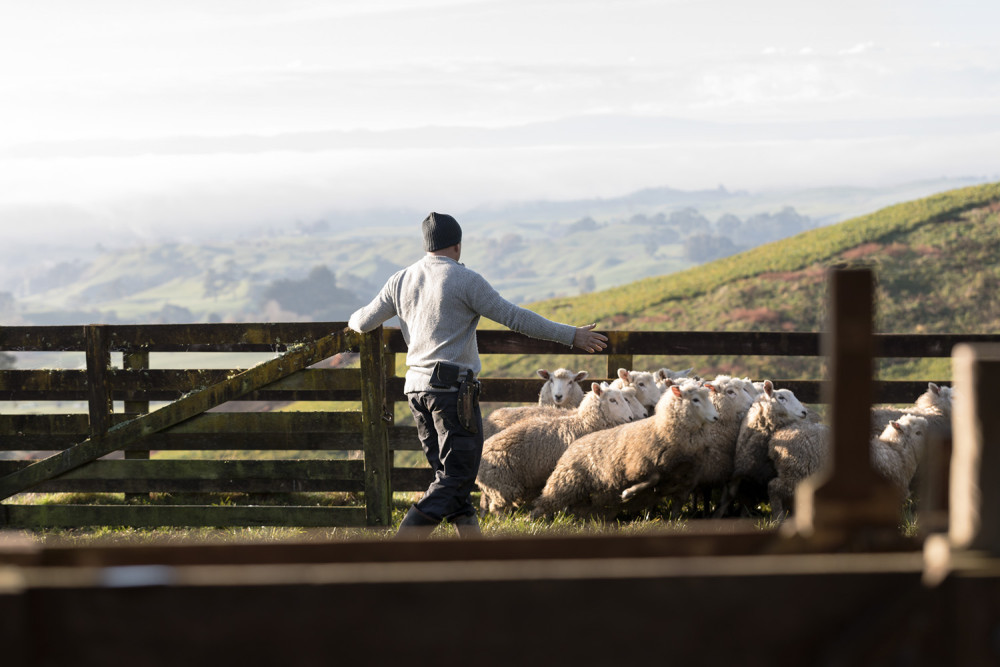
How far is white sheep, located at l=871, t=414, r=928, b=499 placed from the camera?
24.1ft

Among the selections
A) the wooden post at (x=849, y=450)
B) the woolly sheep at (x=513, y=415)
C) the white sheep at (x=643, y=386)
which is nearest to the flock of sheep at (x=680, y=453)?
the white sheep at (x=643, y=386)

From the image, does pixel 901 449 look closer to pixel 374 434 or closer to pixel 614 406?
pixel 614 406

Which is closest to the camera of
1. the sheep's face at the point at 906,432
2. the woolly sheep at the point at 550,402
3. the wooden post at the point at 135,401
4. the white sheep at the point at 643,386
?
the sheep's face at the point at 906,432

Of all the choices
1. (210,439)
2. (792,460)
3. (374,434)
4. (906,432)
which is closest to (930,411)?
(906,432)

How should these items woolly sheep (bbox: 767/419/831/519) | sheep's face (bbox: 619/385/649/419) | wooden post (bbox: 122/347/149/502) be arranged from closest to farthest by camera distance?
1. woolly sheep (bbox: 767/419/831/519)
2. wooden post (bbox: 122/347/149/502)
3. sheep's face (bbox: 619/385/649/419)

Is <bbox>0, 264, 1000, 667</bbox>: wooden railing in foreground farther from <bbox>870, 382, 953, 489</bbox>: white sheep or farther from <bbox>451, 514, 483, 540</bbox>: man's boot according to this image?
<bbox>870, 382, 953, 489</bbox>: white sheep

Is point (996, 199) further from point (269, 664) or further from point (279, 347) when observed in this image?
point (269, 664)

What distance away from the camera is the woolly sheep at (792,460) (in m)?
7.23

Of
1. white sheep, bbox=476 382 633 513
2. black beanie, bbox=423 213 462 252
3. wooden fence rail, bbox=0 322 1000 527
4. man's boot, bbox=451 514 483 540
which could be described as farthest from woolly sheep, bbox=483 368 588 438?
black beanie, bbox=423 213 462 252

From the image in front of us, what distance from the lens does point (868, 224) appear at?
1590 inches

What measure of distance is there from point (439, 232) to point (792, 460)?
356cm

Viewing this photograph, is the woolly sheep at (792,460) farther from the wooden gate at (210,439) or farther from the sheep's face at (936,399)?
the wooden gate at (210,439)

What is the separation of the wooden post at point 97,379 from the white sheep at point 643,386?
4.86 m

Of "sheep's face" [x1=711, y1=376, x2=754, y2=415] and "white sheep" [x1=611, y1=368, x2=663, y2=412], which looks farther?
"white sheep" [x1=611, y1=368, x2=663, y2=412]
